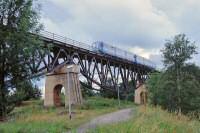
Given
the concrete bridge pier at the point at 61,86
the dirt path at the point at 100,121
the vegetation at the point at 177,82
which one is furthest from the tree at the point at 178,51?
the dirt path at the point at 100,121

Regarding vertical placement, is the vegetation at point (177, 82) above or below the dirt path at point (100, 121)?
above

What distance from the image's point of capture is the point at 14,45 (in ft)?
83.3

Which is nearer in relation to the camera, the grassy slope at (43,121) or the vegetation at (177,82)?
the grassy slope at (43,121)

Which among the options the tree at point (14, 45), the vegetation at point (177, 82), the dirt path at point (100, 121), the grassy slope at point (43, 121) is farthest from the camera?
the vegetation at point (177, 82)

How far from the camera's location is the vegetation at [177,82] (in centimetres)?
4869

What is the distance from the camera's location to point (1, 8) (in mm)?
25844

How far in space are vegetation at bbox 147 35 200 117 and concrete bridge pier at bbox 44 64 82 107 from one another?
9.21 metres

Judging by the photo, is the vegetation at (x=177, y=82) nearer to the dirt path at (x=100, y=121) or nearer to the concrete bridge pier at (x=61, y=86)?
the concrete bridge pier at (x=61, y=86)

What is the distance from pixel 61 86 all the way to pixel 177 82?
1461 centimetres

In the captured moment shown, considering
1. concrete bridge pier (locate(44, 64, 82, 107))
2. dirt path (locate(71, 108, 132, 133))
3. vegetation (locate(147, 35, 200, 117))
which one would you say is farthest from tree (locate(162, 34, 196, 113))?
dirt path (locate(71, 108, 132, 133))

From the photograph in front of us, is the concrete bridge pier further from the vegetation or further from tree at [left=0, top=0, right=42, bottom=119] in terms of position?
tree at [left=0, top=0, right=42, bottom=119]

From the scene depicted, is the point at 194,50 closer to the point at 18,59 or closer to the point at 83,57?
the point at 83,57

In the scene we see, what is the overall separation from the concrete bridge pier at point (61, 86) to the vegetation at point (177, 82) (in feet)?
30.2

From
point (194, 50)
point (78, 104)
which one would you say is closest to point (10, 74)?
point (78, 104)
